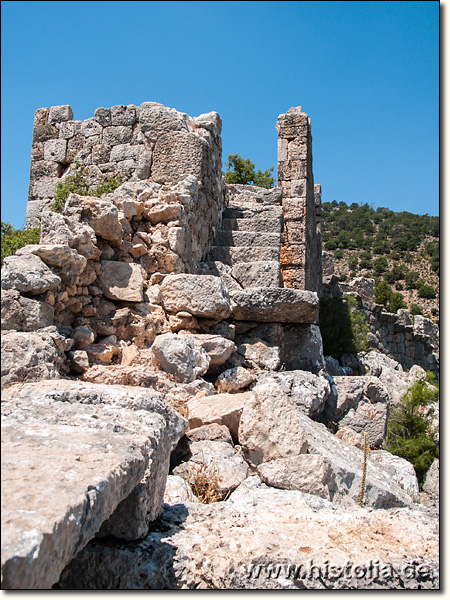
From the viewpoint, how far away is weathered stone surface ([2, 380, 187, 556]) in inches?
94.6

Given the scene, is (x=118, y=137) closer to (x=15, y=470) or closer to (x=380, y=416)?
(x=380, y=416)

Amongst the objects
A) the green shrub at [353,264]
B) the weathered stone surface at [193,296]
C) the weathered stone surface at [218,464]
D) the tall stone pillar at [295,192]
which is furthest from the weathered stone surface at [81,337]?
the green shrub at [353,264]

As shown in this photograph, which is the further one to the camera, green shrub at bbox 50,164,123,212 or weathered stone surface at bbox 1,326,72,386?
green shrub at bbox 50,164,123,212

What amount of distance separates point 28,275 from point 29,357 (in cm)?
71

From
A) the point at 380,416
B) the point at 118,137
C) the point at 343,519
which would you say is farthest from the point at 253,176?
the point at 343,519

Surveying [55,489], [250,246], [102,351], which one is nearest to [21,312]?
[102,351]

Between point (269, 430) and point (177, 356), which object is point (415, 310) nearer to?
point (177, 356)

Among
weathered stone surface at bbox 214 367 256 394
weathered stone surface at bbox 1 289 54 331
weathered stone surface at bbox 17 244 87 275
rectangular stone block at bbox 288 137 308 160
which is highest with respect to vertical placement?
rectangular stone block at bbox 288 137 308 160

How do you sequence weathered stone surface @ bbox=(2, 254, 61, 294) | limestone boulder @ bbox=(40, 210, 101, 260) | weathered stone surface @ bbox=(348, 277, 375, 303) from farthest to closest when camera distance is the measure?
weathered stone surface @ bbox=(348, 277, 375, 303) → limestone boulder @ bbox=(40, 210, 101, 260) → weathered stone surface @ bbox=(2, 254, 61, 294)

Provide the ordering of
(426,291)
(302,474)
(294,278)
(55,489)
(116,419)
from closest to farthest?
(55,489), (116,419), (302,474), (294,278), (426,291)

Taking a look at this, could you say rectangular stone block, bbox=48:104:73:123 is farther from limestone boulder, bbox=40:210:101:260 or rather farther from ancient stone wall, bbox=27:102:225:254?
limestone boulder, bbox=40:210:101:260

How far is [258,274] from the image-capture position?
6.36 metres

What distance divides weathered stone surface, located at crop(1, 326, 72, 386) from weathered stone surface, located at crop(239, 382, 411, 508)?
56.9 inches

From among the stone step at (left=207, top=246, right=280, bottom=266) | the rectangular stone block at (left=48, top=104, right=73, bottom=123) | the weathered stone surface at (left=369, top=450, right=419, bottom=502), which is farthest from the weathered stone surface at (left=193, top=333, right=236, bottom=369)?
the rectangular stone block at (left=48, top=104, right=73, bottom=123)
